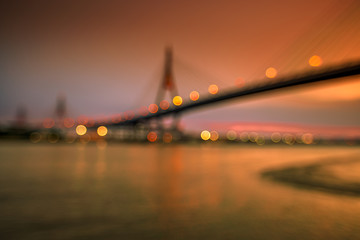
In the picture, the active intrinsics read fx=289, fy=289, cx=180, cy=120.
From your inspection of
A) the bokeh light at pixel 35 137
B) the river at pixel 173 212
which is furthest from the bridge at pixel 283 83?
the bokeh light at pixel 35 137

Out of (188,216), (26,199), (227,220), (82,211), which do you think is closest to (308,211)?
(227,220)

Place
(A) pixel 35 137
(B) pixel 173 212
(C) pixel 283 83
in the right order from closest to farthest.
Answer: (B) pixel 173 212, (C) pixel 283 83, (A) pixel 35 137

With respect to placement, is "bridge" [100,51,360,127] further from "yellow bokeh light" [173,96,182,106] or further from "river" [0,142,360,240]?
"river" [0,142,360,240]

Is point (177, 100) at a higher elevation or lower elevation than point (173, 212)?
higher

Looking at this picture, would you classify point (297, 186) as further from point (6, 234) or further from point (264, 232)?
point (6, 234)

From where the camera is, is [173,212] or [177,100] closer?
[173,212]

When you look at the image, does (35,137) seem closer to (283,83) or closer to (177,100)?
(177,100)

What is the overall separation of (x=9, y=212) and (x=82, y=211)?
111 cm

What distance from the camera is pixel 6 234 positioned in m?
3.47

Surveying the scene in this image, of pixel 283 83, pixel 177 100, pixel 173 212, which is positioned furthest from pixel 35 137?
pixel 173 212

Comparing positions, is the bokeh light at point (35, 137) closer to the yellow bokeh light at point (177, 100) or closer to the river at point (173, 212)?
the yellow bokeh light at point (177, 100)

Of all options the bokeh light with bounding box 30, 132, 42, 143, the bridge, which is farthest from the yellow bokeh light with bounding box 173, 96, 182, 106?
the bokeh light with bounding box 30, 132, 42, 143

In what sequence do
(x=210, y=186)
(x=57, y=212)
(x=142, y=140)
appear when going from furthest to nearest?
(x=142, y=140) < (x=210, y=186) < (x=57, y=212)

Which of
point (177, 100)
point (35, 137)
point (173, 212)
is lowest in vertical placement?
point (173, 212)
